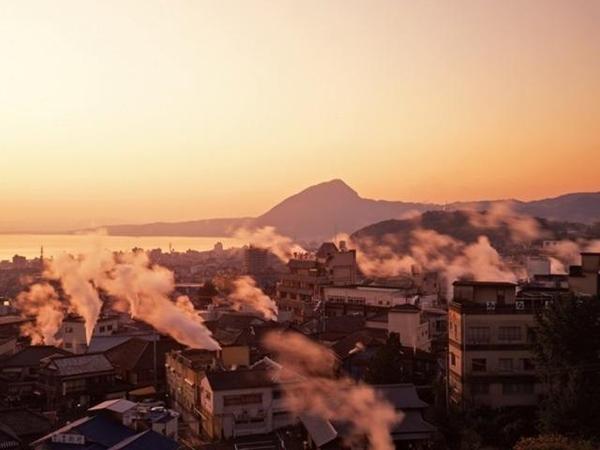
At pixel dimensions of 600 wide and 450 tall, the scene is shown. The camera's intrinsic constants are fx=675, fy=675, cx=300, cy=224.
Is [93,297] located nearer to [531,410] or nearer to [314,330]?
[314,330]

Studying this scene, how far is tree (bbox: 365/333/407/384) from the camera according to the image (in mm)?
25750

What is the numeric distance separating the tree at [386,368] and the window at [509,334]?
4151 millimetres

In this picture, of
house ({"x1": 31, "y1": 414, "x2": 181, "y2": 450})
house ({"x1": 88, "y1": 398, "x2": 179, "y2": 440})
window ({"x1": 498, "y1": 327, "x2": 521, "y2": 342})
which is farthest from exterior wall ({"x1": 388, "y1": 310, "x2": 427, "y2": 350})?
house ({"x1": 31, "y1": 414, "x2": 181, "y2": 450})

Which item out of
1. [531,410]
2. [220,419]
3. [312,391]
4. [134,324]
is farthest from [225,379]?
[134,324]

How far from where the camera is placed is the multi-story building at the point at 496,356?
79.2 ft

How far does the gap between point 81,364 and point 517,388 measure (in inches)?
734

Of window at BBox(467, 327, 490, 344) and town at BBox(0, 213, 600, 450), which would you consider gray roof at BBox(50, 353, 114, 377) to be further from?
window at BBox(467, 327, 490, 344)

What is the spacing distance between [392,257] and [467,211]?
45.6 metres

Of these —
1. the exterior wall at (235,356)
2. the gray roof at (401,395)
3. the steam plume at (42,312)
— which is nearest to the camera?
the gray roof at (401,395)

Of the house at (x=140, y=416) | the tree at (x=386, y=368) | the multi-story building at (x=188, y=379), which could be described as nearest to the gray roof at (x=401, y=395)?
the tree at (x=386, y=368)

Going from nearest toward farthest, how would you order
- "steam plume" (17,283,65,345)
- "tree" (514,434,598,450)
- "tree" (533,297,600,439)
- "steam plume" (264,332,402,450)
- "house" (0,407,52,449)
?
"tree" (514,434,598,450)
"tree" (533,297,600,439)
"steam plume" (264,332,402,450)
"house" (0,407,52,449)
"steam plume" (17,283,65,345)

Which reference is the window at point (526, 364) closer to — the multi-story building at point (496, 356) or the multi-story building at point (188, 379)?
the multi-story building at point (496, 356)

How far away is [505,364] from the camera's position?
2427cm

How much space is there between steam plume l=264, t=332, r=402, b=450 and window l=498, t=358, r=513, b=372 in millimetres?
4436
